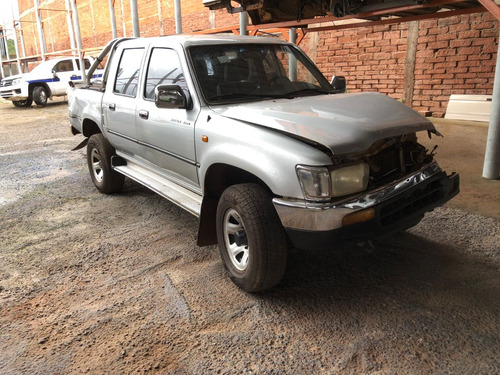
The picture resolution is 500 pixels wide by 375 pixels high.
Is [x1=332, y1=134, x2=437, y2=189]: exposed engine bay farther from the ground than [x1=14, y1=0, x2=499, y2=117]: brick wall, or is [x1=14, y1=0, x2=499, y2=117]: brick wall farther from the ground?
[x1=14, y1=0, x2=499, y2=117]: brick wall

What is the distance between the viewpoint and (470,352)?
2.42 m

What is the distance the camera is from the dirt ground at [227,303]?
2430 mm

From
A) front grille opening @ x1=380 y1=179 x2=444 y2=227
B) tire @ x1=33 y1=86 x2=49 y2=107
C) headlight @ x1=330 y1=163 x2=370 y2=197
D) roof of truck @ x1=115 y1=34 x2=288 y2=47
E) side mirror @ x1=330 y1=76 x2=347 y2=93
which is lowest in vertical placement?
tire @ x1=33 y1=86 x2=49 y2=107

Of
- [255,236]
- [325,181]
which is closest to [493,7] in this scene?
[325,181]

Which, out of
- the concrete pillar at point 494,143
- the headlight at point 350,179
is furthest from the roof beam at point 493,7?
the headlight at point 350,179

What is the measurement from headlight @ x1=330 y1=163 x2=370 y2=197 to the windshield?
1273 millimetres

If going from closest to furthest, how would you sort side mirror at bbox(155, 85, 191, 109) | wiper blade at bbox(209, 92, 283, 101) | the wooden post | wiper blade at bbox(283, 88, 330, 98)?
side mirror at bbox(155, 85, 191, 109), wiper blade at bbox(209, 92, 283, 101), wiper blade at bbox(283, 88, 330, 98), the wooden post

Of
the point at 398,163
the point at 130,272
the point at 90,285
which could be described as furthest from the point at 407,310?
the point at 90,285

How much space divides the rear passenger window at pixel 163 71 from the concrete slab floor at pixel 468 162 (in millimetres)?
3462

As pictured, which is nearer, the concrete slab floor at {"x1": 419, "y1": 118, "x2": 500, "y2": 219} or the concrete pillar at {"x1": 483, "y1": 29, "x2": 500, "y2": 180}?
the concrete slab floor at {"x1": 419, "y1": 118, "x2": 500, "y2": 219}

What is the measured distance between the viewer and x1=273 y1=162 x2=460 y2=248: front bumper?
8.31 ft

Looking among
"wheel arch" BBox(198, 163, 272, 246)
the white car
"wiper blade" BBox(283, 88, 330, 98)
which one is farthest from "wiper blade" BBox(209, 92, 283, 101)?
the white car

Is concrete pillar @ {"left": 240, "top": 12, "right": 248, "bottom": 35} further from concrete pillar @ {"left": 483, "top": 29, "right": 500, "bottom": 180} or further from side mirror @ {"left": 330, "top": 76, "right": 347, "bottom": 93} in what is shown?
concrete pillar @ {"left": 483, "top": 29, "right": 500, "bottom": 180}

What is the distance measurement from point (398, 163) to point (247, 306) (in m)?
1.54
